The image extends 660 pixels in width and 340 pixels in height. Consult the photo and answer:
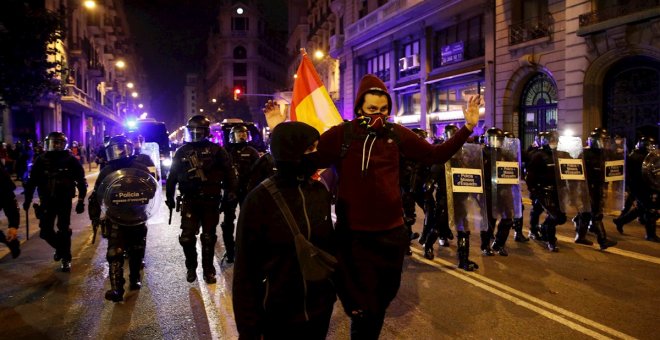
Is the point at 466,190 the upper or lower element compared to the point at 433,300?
upper

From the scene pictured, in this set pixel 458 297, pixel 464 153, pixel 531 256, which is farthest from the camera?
pixel 531 256

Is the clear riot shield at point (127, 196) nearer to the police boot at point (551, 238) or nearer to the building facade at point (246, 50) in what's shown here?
the police boot at point (551, 238)

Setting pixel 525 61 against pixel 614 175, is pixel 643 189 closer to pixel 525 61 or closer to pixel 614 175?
pixel 614 175

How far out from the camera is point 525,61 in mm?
21656

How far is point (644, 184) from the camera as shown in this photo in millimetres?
8594

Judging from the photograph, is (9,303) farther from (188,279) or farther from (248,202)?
(248,202)

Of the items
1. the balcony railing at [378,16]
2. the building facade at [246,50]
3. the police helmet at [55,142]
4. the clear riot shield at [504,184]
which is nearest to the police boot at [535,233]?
the clear riot shield at [504,184]

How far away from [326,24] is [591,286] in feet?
151

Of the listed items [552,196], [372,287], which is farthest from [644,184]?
[372,287]

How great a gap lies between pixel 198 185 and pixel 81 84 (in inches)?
1671

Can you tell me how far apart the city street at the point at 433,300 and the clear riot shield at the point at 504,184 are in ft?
2.31

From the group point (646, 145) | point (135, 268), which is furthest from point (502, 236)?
point (135, 268)

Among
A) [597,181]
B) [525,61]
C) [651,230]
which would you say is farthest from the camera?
[525,61]

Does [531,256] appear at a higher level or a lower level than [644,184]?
lower
